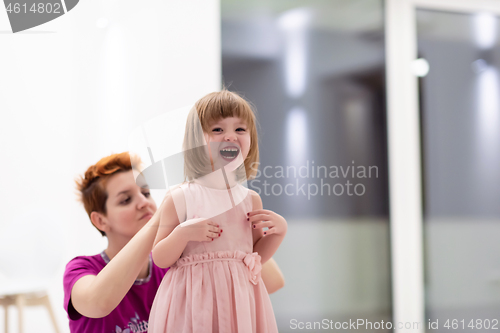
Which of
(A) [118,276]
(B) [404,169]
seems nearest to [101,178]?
(A) [118,276]

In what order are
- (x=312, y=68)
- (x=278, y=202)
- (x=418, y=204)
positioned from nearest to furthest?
(x=278, y=202)
(x=312, y=68)
(x=418, y=204)

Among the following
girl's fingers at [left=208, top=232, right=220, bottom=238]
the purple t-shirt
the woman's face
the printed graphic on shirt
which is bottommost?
the printed graphic on shirt

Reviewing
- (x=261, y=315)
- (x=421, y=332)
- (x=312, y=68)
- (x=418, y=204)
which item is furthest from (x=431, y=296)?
(x=261, y=315)

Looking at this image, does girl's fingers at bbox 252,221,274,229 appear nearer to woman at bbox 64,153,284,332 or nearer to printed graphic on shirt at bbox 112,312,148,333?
woman at bbox 64,153,284,332

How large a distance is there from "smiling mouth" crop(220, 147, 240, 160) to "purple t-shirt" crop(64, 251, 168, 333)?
371mm

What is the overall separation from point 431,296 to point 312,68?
1.06 m

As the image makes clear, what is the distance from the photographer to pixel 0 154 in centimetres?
90

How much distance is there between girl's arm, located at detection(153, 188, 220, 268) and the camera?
24.1 inches

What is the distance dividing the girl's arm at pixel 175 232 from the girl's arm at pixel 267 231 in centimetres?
7

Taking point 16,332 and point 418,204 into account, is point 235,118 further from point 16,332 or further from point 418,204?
point 418,204

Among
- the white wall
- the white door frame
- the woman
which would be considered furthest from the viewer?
the white door frame

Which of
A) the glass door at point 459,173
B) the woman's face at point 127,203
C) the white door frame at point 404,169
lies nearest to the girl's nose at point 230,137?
the woman's face at point 127,203

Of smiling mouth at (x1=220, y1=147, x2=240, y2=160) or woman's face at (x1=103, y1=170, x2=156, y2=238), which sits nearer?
smiling mouth at (x1=220, y1=147, x2=240, y2=160)

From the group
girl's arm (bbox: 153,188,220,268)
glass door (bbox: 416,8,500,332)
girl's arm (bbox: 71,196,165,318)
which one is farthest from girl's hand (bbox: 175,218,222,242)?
glass door (bbox: 416,8,500,332)
